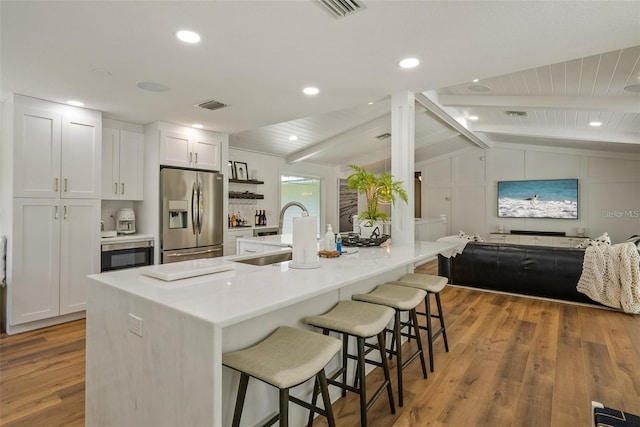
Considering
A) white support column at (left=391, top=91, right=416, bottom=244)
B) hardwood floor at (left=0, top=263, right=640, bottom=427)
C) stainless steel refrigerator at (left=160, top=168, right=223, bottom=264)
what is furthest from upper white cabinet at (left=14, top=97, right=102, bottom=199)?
white support column at (left=391, top=91, right=416, bottom=244)

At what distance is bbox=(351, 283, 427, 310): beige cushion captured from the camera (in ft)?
6.86

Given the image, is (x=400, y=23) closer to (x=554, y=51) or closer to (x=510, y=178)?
(x=554, y=51)

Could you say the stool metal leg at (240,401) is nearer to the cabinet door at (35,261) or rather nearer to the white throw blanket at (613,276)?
the cabinet door at (35,261)

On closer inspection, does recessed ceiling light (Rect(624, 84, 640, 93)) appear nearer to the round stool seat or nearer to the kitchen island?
the round stool seat

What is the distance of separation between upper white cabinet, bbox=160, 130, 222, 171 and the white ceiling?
1.00ft

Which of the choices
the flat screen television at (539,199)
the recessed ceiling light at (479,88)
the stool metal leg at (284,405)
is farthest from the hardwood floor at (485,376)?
the flat screen television at (539,199)

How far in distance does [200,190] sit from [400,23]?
3329 millimetres

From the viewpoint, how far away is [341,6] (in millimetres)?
1848

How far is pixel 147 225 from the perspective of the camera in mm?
4316

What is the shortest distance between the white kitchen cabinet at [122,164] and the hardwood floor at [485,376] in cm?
156

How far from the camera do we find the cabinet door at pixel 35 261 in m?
3.22

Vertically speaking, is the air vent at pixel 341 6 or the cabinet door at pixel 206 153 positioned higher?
the air vent at pixel 341 6

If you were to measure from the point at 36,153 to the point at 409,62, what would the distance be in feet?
11.8

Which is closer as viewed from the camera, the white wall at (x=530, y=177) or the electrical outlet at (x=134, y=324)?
the electrical outlet at (x=134, y=324)
